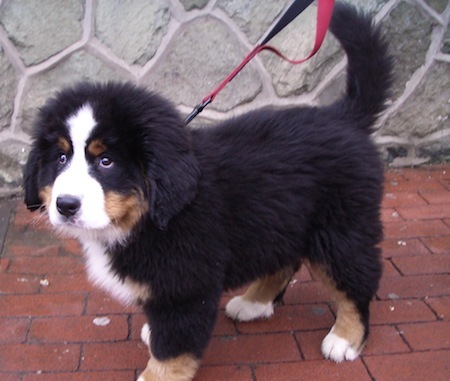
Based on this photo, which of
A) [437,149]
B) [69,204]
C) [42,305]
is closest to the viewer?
[69,204]

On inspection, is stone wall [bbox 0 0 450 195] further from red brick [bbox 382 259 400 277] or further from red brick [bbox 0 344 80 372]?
red brick [bbox 0 344 80 372]

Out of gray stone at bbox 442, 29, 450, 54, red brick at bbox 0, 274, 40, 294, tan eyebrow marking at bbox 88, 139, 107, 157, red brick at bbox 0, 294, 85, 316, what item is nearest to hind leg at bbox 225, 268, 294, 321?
red brick at bbox 0, 294, 85, 316

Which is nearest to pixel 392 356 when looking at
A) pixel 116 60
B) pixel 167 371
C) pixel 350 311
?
pixel 350 311

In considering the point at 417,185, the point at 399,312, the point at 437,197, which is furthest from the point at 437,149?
the point at 399,312

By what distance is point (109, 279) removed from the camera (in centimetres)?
239

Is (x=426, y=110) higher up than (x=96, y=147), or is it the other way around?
(x=96, y=147)

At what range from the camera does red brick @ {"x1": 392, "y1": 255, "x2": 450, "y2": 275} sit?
3.40 meters

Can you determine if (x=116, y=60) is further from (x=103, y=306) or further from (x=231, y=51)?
(x=103, y=306)

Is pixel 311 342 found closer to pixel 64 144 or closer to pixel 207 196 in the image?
pixel 207 196

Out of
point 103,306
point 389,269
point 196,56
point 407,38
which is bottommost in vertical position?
point 103,306

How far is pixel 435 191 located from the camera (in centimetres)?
437

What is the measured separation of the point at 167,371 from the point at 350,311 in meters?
0.87

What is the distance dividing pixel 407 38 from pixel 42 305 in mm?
3166

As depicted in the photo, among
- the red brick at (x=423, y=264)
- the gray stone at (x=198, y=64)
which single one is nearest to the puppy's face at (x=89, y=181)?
the red brick at (x=423, y=264)
